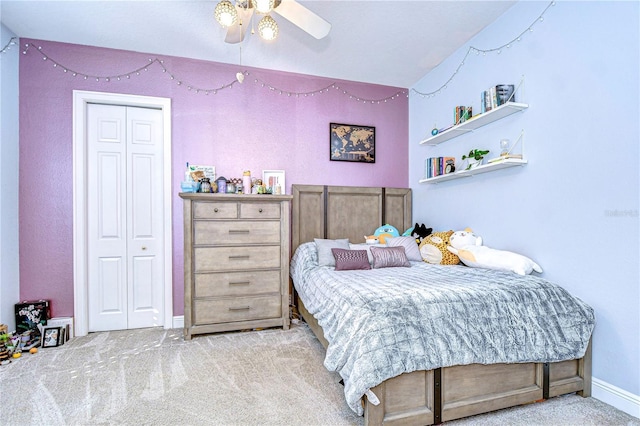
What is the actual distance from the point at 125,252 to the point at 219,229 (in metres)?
1.08

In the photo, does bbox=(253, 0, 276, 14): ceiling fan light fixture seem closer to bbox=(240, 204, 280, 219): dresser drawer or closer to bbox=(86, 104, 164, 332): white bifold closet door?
bbox=(240, 204, 280, 219): dresser drawer

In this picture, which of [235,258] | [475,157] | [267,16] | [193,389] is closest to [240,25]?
[267,16]

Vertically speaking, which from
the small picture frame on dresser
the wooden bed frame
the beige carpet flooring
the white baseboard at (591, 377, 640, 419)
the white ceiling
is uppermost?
the white ceiling

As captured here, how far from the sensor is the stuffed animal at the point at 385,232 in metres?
3.39

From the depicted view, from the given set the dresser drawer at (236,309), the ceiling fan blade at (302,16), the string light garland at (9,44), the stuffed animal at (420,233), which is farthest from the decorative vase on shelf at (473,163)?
the string light garland at (9,44)

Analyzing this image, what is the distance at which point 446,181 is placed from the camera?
10.7 ft

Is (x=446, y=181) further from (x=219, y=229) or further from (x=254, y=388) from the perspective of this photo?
(x=254, y=388)

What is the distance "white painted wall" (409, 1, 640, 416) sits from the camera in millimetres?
1742

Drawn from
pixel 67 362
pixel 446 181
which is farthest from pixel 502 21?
pixel 67 362

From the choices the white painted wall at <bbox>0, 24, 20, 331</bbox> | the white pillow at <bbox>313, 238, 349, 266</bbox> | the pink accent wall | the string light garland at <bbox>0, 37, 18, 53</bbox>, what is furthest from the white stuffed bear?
the string light garland at <bbox>0, 37, 18, 53</bbox>

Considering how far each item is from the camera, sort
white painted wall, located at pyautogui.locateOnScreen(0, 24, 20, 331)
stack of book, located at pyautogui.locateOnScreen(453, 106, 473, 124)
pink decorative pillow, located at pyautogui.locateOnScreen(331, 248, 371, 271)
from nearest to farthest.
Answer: white painted wall, located at pyautogui.locateOnScreen(0, 24, 20, 331), pink decorative pillow, located at pyautogui.locateOnScreen(331, 248, 371, 271), stack of book, located at pyautogui.locateOnScreen(453, 106, 473, 124)

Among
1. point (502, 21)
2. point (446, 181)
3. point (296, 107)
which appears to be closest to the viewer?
point (502, 21)

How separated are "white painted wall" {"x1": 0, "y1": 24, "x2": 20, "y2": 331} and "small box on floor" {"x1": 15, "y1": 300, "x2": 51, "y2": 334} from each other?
51 mm

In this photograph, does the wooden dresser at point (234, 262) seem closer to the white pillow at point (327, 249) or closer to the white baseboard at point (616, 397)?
the white pillow at point (327, 249)
